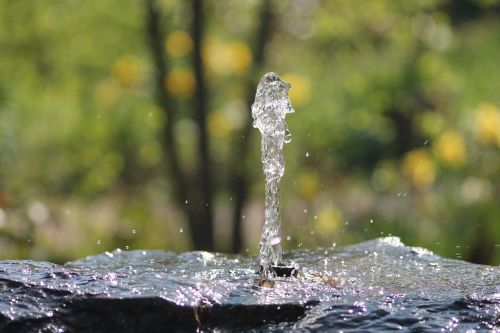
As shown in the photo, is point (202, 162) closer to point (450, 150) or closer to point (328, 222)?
A: point (328, 222)

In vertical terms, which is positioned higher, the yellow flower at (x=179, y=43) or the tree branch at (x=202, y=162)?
the yellow flower at (x=179, y=43)

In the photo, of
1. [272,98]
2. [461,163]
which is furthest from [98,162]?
[272,98]

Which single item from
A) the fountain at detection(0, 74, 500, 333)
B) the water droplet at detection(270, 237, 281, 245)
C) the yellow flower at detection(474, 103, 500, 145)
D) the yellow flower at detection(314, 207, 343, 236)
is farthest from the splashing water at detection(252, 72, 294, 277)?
the yellow flower at detection(474, 103, 500, 145)

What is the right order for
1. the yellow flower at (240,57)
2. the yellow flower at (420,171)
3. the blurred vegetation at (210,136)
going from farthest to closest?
the yellow flower at (240,57) < the yellow flower at (420,171) < the blurred vegetation at (210,136)

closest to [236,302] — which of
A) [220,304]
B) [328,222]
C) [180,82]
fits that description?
[220,304]

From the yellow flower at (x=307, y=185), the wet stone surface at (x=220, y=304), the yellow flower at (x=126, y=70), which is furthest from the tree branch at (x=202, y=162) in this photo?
the wet stone surface at (x=220, y=304)

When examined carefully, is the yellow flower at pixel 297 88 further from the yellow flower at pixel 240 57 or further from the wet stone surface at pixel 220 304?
the wet stone surface at pixel 220 304

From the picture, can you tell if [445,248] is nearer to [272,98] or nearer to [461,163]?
[461,163]
